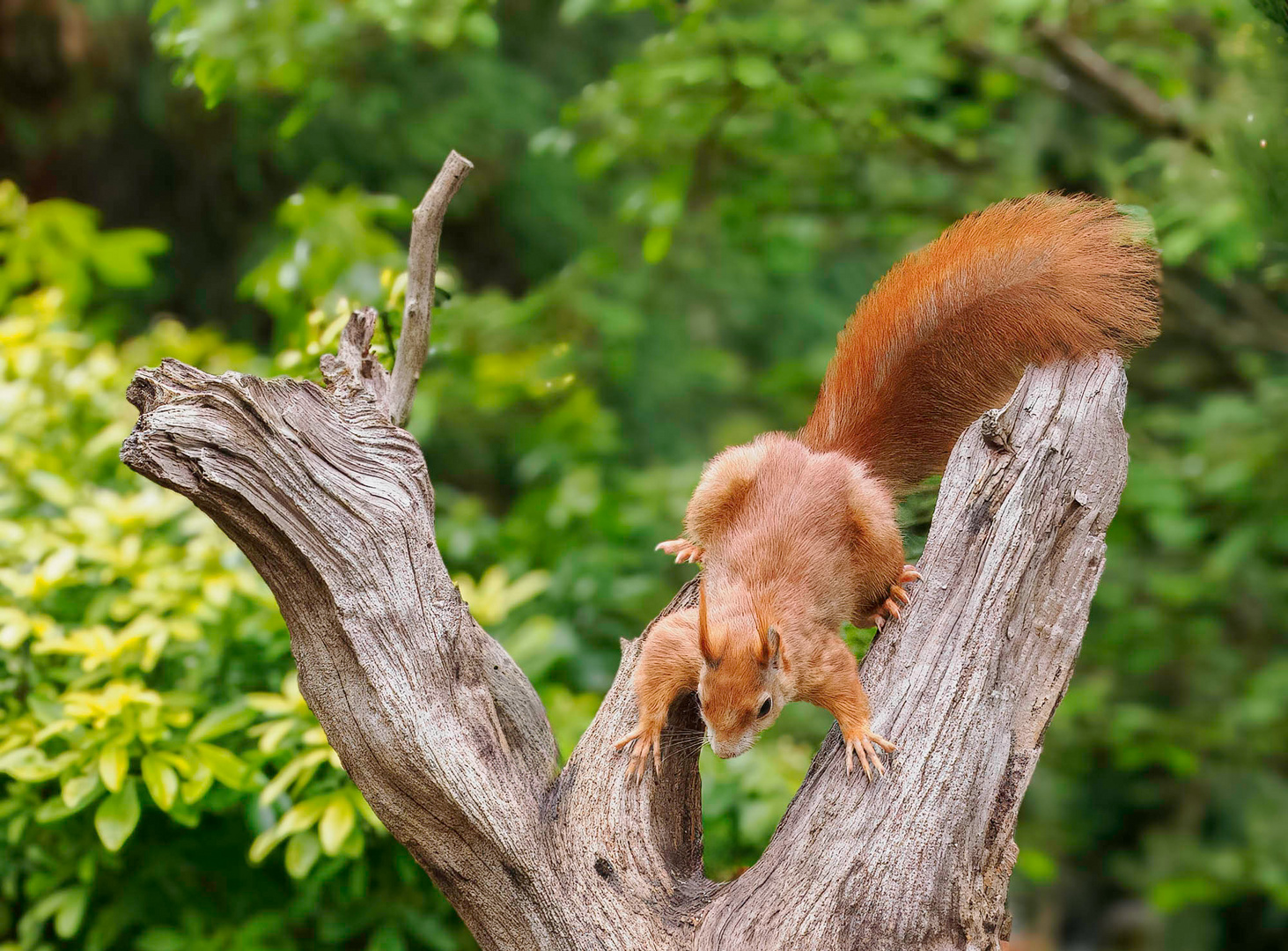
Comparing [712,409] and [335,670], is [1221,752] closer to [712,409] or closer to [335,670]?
[712,409]

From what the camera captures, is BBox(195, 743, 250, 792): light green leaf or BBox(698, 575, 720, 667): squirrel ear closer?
BBox(698, 575, 720, 667): squirrel ear

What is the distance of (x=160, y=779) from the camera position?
1.47m

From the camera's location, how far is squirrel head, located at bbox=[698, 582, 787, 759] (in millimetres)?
1194

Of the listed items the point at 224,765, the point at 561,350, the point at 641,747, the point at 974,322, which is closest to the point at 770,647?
the point at 641,747

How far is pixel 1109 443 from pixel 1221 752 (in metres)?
2.55

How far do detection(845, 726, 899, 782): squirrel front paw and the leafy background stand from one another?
55 centimetres

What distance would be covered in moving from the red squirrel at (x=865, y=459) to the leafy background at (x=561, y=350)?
239 millimetres

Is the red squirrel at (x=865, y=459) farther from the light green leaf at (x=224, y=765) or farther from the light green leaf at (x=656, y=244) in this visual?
the light green leaf at (x=656, y=244)

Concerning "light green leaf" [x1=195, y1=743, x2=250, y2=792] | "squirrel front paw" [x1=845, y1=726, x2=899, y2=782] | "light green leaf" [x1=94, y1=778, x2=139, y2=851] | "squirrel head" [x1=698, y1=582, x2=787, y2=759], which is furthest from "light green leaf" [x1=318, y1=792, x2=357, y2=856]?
"squirrel front paw" [x1=845, y1=726, x2=899, y2=782]

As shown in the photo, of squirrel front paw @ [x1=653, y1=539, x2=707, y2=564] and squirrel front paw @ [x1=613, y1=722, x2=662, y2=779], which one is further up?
squirrel front paw @ [x1=653, y1=539, x2=707, y2=564]

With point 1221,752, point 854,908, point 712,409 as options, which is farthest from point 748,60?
point 1221,752

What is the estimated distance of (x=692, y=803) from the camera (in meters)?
1.27

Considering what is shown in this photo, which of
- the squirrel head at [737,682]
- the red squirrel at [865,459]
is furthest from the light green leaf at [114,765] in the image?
the squirrel head at [737,682]

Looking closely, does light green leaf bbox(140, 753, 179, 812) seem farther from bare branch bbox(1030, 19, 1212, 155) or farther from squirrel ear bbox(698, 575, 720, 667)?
bare branch bbox(1030, 19, 1212, 155)
